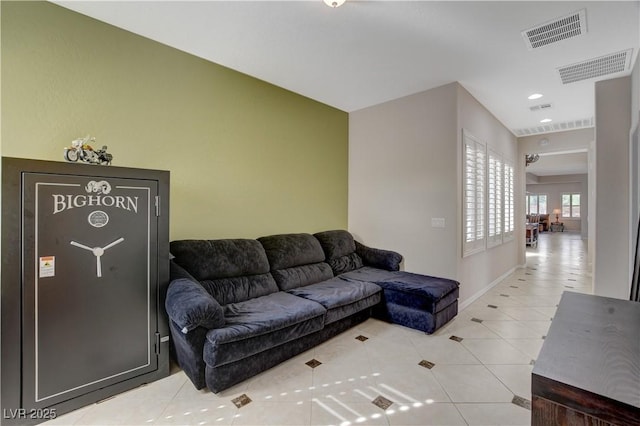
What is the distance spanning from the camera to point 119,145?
2.57 metres

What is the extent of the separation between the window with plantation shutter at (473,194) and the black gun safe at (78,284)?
3.56 meters

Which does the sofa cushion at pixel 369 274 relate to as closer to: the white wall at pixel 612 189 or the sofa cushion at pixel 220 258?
the sofa cushion at pixel 220 258

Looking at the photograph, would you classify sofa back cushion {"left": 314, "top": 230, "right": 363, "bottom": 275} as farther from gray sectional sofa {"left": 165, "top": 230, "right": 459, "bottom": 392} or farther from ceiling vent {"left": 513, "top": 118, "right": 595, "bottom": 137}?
ceiling vent {"left": 513, "top": 118, "right": 595, "bottom": 137}

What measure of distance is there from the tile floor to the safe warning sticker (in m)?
0.95

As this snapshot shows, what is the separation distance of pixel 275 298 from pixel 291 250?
30.2 inches

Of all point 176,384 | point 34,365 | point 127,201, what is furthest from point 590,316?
point 34,365

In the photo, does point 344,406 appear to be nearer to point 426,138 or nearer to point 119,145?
point 119,145

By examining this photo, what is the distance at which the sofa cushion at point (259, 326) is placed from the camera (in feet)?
6.73

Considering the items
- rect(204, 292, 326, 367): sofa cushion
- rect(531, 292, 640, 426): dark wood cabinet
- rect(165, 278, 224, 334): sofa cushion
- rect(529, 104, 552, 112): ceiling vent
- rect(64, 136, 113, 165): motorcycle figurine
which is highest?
rect(529, 104, 552, 112): ceiling vent

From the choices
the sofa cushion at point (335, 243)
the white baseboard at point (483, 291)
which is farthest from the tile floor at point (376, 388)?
the sofa cushion at point (335, 243)

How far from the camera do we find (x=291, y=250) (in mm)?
3562

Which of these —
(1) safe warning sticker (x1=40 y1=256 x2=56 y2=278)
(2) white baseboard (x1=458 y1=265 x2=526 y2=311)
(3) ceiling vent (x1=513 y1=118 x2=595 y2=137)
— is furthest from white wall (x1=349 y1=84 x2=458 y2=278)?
(1) safe warning sticker (x1=40 y1=256 x2=56 y2=278)

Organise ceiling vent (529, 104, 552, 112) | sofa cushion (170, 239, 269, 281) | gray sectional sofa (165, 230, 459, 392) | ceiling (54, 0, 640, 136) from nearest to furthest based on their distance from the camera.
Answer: gray sectional sofa (165, 230, 459, 392) → ceiling (54, 0, 640, 136) → sofa cushion (170, 239, 269, 281) → ceiling vent (529, 104, 552, 112)

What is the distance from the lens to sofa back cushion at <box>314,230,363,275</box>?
4.00 metres
